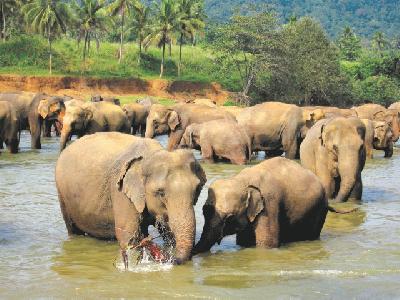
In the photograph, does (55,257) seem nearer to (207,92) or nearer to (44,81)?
(44,81)

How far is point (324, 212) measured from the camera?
382 inches

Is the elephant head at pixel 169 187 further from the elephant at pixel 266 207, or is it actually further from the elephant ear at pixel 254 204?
the elephant ear at pixel 254 204

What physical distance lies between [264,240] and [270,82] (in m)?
49.0

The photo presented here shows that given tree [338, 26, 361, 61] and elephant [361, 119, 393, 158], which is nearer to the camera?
elephant [361, 119, 393, 158]

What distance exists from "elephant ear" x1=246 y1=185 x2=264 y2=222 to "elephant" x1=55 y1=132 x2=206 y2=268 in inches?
38.1

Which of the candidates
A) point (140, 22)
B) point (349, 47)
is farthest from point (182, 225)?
point (349, 47)

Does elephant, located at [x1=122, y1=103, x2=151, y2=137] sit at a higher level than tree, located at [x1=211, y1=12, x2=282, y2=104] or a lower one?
lower

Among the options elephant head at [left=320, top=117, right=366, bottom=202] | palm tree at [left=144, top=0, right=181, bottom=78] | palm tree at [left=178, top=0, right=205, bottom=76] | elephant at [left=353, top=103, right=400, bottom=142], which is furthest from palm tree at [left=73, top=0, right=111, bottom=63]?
elephant head at [left=320, top=117, right=366, bottom=202]

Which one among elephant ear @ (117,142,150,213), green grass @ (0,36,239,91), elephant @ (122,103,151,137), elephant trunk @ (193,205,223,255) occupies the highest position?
green grass @ (0,36,239,91)

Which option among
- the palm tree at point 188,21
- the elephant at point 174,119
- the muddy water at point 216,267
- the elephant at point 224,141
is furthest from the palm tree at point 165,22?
the muddy water at point 216,267

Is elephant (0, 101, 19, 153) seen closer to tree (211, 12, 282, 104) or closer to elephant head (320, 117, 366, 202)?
elephant head (320, 117, 366, 202)

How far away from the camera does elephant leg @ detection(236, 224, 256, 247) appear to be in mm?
9000

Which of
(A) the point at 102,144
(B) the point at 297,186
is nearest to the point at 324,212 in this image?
(B) the point at 297,186

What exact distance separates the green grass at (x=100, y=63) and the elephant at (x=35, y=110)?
98.1 ft
